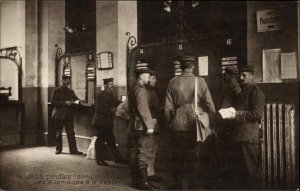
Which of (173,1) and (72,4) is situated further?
(72,4)

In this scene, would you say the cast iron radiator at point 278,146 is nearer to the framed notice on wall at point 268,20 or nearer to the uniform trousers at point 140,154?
the framed notice on wall at point 268,20

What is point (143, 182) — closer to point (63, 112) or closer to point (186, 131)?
point (186, 131)

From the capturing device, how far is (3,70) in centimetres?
977

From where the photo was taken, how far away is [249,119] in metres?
4.43

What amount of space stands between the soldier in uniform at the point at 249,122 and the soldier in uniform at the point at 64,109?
14.3 ft

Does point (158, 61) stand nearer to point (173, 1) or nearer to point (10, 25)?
point (173, 1)

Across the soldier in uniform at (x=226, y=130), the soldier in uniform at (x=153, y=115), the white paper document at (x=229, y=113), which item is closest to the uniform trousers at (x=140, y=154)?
the soldier in uniform at (x=153, y=115)

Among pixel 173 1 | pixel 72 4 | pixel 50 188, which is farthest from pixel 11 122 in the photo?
pixel 173 1

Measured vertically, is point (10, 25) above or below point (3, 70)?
above

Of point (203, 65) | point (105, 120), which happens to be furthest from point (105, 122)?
point (203, 65)

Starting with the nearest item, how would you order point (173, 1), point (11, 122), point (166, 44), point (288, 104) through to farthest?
1. point (288, 104)
2. point (166, 44)
3. point (173, 1)
4. point (11, 122)

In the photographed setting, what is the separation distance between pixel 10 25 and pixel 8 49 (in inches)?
26.9

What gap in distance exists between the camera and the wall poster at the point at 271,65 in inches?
199

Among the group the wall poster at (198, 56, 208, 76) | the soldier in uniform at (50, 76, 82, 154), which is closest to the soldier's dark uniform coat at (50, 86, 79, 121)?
the soldier in uniform at (50, 76, 82, 154)
